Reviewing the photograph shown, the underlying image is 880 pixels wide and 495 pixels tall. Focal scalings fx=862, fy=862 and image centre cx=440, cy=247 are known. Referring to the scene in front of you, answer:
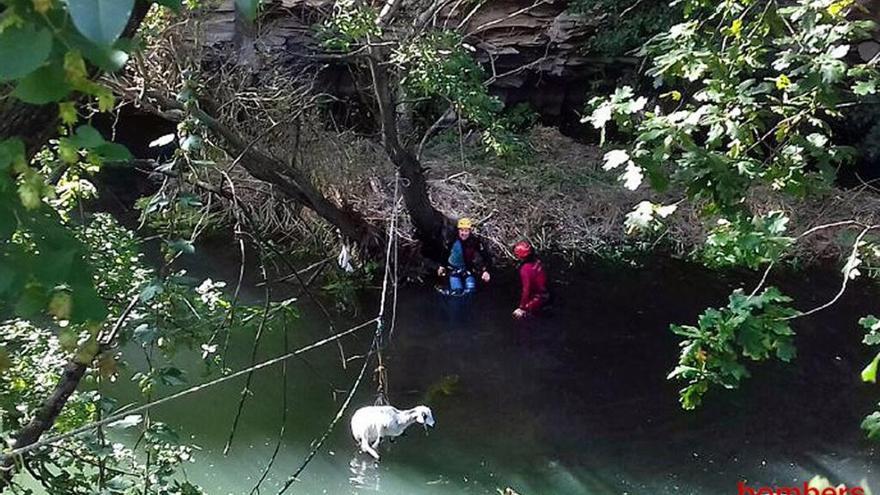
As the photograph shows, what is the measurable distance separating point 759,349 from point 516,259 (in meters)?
3.08

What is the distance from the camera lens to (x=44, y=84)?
44 centimetres

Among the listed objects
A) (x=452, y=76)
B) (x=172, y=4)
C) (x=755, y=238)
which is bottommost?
(x=172, y=4)

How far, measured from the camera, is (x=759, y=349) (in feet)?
4.20

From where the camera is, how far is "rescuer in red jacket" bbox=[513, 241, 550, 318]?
3725 millimetres

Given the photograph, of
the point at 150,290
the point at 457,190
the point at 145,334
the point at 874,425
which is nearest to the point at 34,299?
the point at 150,290

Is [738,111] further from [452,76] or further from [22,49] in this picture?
[452,76]

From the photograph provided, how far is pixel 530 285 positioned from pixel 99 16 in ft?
11.3

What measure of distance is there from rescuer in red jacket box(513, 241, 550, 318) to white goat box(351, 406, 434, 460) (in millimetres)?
1160

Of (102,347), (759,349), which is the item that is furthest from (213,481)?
(759,349)

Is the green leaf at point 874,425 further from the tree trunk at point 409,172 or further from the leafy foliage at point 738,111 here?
the tree trunk at point 409,172

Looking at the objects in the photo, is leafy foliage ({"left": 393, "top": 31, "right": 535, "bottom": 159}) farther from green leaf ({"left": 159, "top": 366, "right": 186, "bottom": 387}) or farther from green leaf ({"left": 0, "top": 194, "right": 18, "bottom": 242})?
green leaf ({"left": 0, "top": 194, "right": 18, "bottom": 242})

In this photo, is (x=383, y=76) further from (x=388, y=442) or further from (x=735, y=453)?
(x=735, y=453)

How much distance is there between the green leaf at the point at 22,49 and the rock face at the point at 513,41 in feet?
14.8

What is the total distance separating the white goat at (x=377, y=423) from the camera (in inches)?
103
